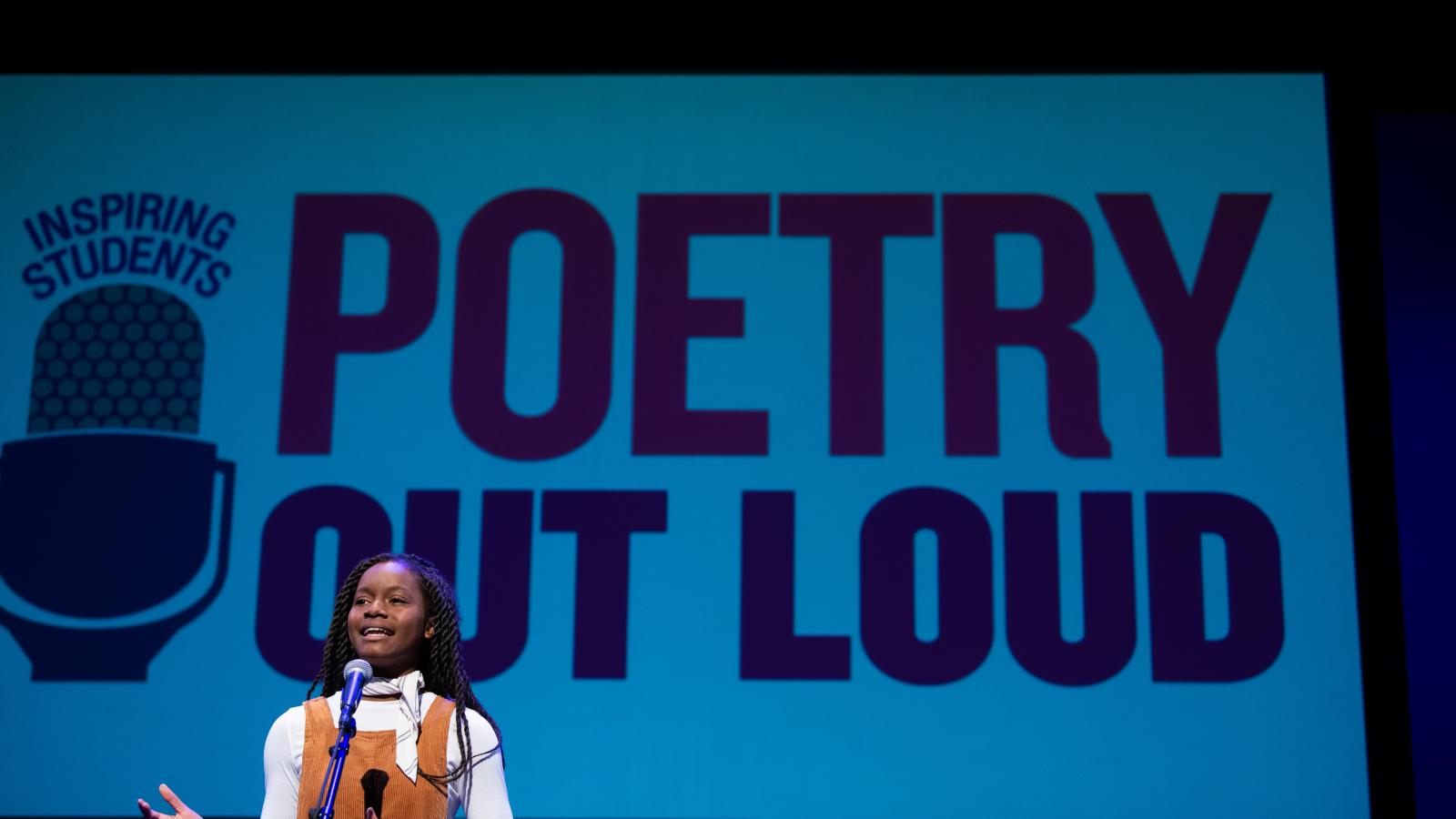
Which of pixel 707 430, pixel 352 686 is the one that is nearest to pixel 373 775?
pixel 352 686

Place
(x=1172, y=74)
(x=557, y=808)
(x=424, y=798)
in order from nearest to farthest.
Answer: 1. (x=424, y=798)
2. (x=557, y=808)
3. (x=1172, y=74)

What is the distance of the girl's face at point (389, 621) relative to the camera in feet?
7.09

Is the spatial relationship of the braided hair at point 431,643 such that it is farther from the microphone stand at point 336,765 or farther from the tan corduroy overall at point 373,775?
the microphone stand at point 336,765

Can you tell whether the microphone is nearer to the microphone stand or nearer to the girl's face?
the microphone stand

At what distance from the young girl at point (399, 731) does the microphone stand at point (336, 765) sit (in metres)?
0.09

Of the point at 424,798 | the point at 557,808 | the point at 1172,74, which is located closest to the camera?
the point at 424,798

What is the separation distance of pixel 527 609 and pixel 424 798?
1.66m

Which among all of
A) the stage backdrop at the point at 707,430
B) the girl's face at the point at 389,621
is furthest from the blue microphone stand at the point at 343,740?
the stage backdrop at the point at 707,430

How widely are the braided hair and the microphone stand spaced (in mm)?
262

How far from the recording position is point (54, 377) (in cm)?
385

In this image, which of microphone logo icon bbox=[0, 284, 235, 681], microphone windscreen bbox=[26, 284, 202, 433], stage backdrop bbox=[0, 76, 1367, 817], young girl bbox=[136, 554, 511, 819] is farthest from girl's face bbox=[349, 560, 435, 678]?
microphone windscreen bbox=[26, 284, 202, 433]
